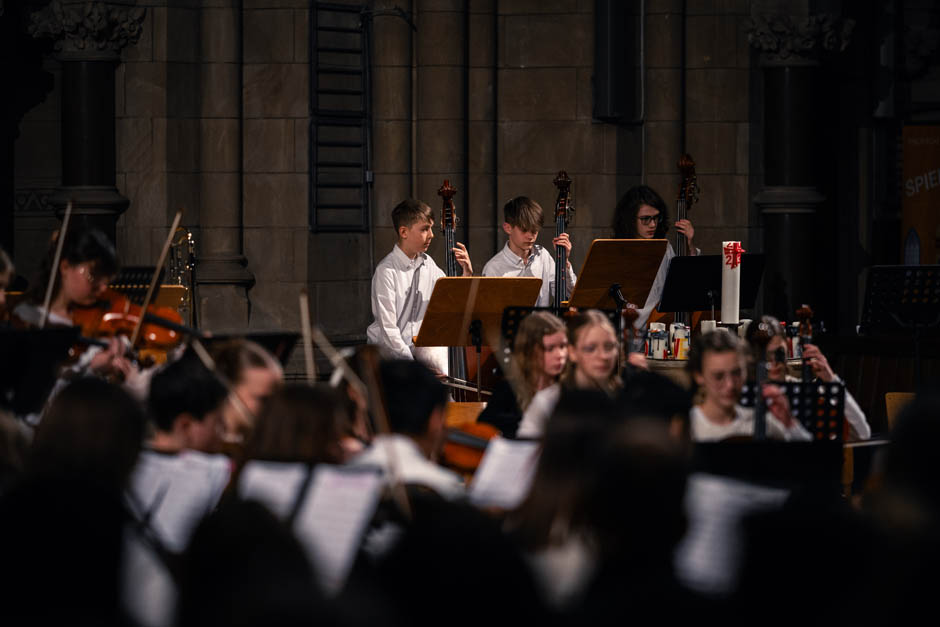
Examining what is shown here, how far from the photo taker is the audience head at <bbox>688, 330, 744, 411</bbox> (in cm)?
522

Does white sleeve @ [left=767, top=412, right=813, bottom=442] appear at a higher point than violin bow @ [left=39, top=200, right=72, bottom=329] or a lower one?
lower

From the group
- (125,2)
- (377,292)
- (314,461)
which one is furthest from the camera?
(125,2)

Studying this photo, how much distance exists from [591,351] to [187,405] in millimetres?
1888

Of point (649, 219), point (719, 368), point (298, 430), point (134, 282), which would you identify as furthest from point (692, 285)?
point (298, 430)

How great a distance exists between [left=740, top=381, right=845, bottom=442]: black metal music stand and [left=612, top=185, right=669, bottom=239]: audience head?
312cm

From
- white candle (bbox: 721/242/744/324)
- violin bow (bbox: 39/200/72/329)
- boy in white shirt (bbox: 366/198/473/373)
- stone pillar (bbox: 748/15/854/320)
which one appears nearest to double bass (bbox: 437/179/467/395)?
boy in white shirt (bbox: 366/198/473/373)

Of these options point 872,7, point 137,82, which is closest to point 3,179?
point 137,82

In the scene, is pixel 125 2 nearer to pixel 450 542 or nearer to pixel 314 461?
pixel 314 461

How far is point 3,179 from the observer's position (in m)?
10.4

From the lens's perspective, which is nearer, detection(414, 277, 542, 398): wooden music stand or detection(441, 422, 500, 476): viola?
detection(441, 422, 500, 476): viola

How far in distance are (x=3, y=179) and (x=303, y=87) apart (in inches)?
88.8

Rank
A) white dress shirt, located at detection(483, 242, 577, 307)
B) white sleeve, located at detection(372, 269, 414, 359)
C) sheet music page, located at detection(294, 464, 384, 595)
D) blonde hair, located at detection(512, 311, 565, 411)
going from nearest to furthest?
1. sheet music page, located at detection(294, 464, 384, 595)
2. blonde hair, located at detection(512, 311, 565, 411)
3. white sleeve, located at detection(372, 269, 414, 359)
4. white dress shirt, located at detection(483, 242, 577, 307)

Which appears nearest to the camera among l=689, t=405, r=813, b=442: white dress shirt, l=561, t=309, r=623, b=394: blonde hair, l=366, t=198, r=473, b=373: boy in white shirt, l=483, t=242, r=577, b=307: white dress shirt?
l=689, t=405, r=813, b=442: white dress shirt

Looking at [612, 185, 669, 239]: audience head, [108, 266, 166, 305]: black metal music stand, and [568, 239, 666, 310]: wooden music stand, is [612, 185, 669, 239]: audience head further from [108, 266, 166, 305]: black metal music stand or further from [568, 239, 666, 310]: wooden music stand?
[108, 266, 166, 305]: black metal music stand
